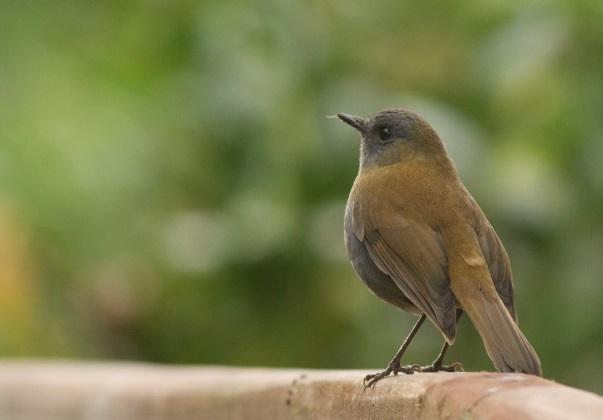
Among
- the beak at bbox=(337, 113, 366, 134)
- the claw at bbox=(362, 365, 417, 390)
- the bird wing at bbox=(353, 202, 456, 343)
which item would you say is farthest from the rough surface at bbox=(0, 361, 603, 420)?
the beak at bbox=(337, 113, 366, 134)

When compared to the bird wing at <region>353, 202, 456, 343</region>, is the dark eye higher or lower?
higher

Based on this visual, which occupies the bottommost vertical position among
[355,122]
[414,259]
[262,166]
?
[262,166]

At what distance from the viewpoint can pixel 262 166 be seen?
544 cm

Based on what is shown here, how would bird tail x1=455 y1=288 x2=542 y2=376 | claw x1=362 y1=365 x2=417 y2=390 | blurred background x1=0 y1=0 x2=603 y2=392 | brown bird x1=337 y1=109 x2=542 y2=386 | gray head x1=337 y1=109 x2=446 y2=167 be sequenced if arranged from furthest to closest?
blurred background x1=0 y1=0 x2=603 y2=392, gray head x1=337 y1=109 x2=446 y2=167, brown bird x1=337 y1=109 x2=542 y2=386, claw x1=362 y1=365 x2=417 y2=390, bird tail x1=455 y1=288 x2=542 y2=376

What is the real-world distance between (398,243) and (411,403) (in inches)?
29.9

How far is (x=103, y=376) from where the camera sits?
4566 millimetres

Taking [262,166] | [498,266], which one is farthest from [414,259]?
[262,166]

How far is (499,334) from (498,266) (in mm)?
415

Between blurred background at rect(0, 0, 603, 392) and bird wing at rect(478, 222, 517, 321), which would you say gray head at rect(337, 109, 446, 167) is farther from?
blurred background at rect(0, 0, 603, 392)

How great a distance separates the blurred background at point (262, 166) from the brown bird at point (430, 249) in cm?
135

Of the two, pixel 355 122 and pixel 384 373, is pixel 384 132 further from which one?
pixel 384 373

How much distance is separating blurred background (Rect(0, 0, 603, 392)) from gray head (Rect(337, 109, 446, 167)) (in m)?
1.05

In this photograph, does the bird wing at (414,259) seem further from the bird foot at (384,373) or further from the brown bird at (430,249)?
the bird foot at (384,373)

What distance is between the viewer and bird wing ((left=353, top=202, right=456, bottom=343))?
3.11 meters
